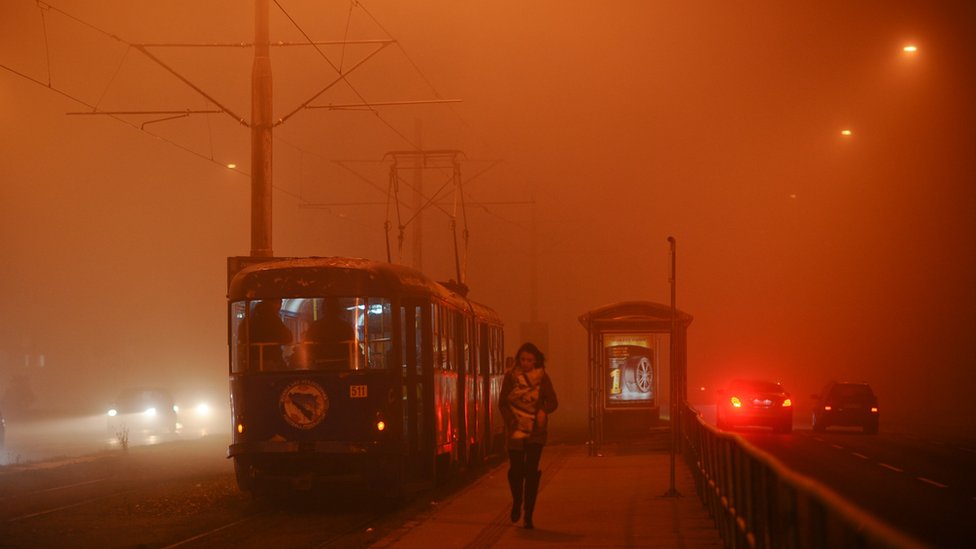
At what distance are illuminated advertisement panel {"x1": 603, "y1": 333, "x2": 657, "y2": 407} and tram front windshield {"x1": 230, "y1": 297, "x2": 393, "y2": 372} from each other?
14.7 metres

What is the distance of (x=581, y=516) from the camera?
15.2m

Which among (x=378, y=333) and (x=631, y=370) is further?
(x=631, y=370)

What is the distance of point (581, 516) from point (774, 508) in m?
7.46

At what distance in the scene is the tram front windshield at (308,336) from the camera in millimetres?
16859

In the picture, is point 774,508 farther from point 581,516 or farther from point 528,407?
point 581,516

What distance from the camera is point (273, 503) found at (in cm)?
1816

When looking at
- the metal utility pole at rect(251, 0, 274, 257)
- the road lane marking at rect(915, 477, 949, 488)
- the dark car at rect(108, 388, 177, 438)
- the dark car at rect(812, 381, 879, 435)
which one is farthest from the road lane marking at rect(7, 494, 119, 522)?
the dark car at rect(108, 388, 177, 438)

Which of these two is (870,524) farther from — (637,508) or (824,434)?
(824,434)

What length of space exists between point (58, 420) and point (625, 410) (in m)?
34.3

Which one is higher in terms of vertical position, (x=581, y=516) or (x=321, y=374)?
(x=321, y=374)

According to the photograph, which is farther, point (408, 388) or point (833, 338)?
point (833, 338)

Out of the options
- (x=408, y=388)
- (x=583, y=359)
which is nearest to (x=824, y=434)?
(x=408, y=388)

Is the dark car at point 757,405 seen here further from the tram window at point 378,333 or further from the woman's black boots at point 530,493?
the woman's black boots at point 530,493

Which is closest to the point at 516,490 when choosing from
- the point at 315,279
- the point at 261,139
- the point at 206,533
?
the point at 206,533
